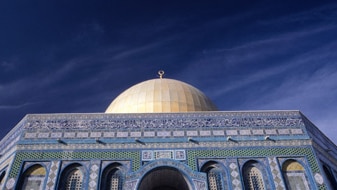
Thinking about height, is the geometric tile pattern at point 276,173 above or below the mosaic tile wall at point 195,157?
below

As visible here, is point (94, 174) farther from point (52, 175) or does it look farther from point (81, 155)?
point (52, 175)

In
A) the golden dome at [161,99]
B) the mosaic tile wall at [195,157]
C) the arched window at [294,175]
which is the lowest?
the arched window at [294,175]

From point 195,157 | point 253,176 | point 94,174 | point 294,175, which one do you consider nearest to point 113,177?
point 94,174

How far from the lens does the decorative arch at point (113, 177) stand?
33.6ft

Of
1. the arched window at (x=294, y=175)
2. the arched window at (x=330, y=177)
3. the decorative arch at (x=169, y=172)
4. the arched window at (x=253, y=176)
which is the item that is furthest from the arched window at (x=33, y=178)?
the arched window at (x=330, y=177)

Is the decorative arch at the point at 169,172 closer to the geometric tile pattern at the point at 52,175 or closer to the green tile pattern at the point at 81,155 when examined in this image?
the green tile pattern at the point at 81,155

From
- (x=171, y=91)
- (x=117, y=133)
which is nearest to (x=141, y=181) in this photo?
(x=117, y=133)

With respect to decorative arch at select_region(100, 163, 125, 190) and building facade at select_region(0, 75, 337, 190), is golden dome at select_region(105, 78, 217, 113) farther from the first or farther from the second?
decorative arch at select_region(100, 163, 125, 190)

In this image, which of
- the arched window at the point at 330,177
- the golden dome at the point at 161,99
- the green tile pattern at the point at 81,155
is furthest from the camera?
the golden dome at the point at 161,99

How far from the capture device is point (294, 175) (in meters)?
10.5

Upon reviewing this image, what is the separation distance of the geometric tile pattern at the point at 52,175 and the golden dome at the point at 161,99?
4.21 meters

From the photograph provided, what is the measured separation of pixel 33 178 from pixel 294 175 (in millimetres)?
9368

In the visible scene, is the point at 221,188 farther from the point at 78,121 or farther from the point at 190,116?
the point at 78,121

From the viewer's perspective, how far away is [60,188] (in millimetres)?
10055
